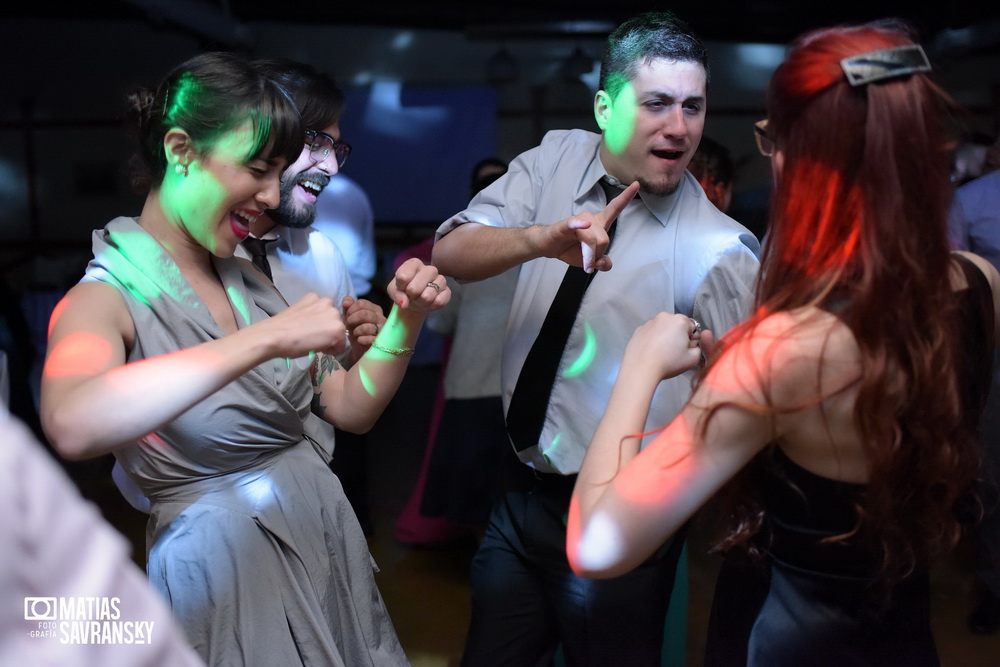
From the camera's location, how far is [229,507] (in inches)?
53.3

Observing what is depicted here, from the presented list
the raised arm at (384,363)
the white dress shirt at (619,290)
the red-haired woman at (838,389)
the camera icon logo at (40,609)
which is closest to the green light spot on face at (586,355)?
the white dress shirt at (619,290)

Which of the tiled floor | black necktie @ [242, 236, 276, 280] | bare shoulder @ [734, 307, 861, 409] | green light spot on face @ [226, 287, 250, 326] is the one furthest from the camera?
the tiled floor

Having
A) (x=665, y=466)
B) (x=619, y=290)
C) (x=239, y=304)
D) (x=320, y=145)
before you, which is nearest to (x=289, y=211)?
(x=320, y=145)

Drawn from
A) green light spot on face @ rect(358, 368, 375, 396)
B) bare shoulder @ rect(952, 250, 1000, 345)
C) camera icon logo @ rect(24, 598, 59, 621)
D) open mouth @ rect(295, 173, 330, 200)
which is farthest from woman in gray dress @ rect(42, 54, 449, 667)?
bare shoulder @ rect(952, 250, 1000, 345)

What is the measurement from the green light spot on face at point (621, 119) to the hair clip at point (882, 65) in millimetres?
681

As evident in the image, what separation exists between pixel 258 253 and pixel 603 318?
0.78m

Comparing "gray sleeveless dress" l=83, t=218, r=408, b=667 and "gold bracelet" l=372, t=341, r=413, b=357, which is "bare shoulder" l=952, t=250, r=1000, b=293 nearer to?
"gold bracelet" l=372, t=341, r=413, b=357

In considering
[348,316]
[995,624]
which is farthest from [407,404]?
[348,316]

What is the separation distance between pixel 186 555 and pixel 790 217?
987mm

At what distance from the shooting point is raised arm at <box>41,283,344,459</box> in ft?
3.59

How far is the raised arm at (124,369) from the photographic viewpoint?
1.09 meters

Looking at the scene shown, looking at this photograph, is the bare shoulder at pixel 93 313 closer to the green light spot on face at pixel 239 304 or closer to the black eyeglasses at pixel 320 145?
the green light spot on face at pixel 239 304

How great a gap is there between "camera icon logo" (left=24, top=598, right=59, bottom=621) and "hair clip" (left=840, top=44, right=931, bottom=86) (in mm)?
928

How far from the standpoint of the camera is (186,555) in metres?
1.33
